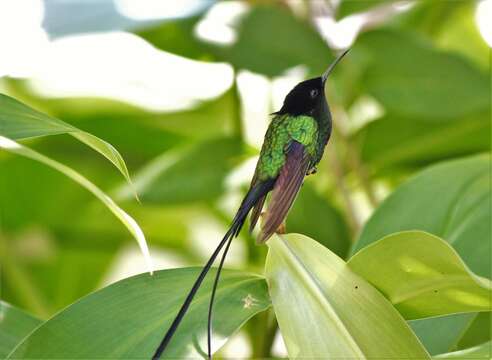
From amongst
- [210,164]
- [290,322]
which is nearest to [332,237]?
[210,164]

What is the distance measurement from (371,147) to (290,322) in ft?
2.99

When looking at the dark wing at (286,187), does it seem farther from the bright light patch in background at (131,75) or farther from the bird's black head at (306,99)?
the bright light patch in background at (131,75)

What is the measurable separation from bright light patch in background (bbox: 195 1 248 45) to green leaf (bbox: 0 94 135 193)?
2.64 ft

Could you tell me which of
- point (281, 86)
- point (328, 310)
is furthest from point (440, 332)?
point (281, 86)

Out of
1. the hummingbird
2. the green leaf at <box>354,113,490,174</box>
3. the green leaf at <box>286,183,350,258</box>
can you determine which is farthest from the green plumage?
the green leaf at <box>354,113,490,174</box>

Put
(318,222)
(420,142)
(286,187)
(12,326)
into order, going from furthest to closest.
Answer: (420,142) → (318,222) → (12,326) → (286,187)

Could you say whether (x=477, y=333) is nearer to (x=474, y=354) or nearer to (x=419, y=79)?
(x=474, y=354)

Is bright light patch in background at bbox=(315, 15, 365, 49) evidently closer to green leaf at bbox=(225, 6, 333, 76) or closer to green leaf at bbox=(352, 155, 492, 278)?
green leaf at bbox=(225, 6, 333, 76)

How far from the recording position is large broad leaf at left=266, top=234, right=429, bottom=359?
2.40ft

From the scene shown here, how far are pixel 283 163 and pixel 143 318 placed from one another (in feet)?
0.70

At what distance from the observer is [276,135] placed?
2.89 ft

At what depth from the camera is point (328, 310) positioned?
75 centimetres

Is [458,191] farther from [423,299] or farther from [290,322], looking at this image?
[290,322]

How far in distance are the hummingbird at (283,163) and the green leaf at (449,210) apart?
0.18 m
